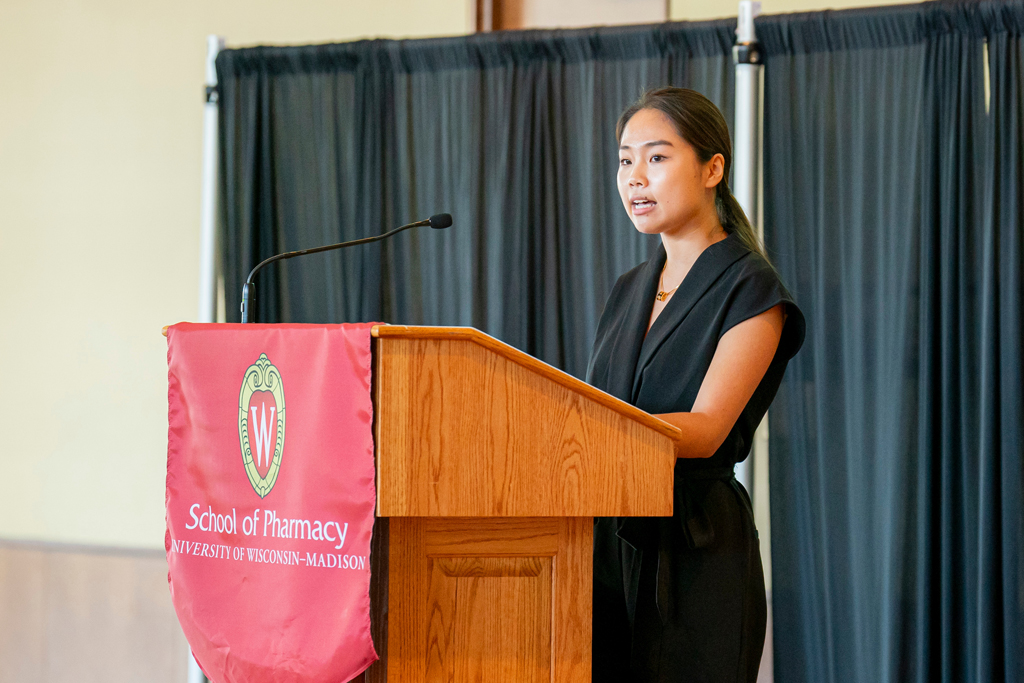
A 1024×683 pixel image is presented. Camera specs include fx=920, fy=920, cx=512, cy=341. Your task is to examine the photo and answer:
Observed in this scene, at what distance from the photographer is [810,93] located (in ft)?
9.30

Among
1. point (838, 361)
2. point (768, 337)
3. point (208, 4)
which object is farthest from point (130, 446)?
point (768, 337)

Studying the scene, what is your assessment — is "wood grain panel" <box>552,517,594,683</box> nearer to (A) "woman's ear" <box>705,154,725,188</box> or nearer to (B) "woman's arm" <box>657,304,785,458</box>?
(B) "woman's arm" <box>657,304,785,458</box>

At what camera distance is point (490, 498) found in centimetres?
117

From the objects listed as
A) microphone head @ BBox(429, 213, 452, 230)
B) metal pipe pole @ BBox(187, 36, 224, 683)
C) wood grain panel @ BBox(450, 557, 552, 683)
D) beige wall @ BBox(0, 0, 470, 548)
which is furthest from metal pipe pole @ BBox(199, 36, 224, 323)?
wood grain panel @ BBox(450, 557, 552, 683)

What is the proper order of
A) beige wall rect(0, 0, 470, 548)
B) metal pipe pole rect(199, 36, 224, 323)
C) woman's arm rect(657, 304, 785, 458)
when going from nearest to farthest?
woman's arm rect(657, 304, 785, 458)
metal pipe pole rect(199, 36, 224, 323)
beige wall rect(0, 0, 470, 548)

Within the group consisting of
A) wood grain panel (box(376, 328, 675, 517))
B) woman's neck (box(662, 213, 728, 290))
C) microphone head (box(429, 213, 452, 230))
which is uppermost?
microphone head (box(429, 213, 452, 230))

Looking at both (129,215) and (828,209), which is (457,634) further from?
(129,215)

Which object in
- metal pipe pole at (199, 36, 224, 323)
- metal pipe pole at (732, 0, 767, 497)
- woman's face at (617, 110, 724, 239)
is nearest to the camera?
woman's face at (617, 110, 724, 239)

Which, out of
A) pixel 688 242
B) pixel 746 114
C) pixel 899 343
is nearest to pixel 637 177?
pixel 688 242

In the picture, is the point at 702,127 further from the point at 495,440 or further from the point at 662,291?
the point at 495,440

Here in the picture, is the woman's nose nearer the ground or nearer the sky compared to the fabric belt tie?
nearer the sky

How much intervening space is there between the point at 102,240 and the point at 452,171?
4.90ft

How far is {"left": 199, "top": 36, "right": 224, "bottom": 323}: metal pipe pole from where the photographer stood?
3.19m

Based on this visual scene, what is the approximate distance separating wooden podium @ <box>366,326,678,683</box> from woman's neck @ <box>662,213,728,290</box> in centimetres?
54
